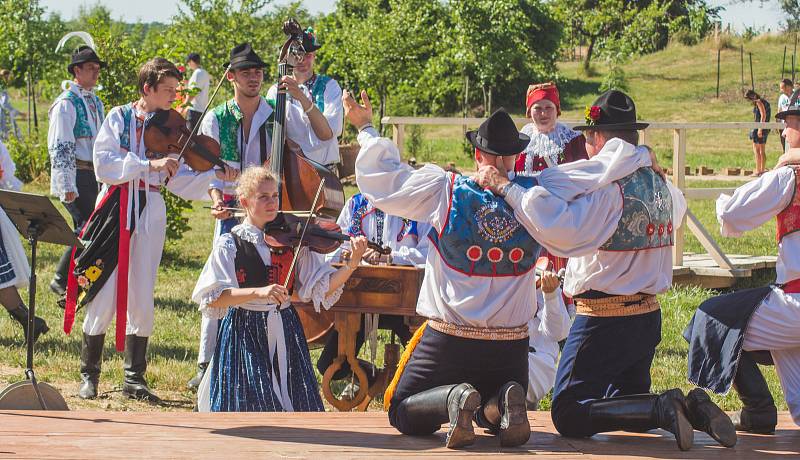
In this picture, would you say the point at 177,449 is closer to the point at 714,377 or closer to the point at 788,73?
the point at 714,377

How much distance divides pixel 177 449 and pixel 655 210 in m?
2.15

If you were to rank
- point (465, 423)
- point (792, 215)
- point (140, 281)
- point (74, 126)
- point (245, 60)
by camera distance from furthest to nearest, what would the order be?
1. point (74, 126)
2. point (140, 281)
3. point (245, 60)
4. point (792, 215)
5. point (465, 423)

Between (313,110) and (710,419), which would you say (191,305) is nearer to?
(313,110)

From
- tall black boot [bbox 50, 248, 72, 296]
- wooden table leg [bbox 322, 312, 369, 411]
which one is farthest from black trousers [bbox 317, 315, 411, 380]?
tall black boot [bbox 50, 248, 72, 296]

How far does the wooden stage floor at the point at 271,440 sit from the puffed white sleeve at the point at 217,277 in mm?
523

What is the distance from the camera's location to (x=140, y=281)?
6.57 m

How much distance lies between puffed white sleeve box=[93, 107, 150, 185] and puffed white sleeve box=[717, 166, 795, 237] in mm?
3162

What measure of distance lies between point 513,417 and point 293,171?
2.23 m

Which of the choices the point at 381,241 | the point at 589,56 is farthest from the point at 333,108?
the point at 589,56

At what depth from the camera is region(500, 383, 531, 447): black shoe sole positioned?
428cm

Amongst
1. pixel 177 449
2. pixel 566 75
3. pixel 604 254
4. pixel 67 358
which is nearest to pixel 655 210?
pixel 604 254

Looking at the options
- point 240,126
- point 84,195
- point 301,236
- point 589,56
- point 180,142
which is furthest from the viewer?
point 589,56

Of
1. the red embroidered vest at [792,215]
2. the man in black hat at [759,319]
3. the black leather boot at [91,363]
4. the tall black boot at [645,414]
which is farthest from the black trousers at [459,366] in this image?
the black leather boot at [91,363]

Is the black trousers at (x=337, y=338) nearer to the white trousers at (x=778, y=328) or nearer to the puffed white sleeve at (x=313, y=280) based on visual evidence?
the puffed white sleeve at (x=313, y=280)
